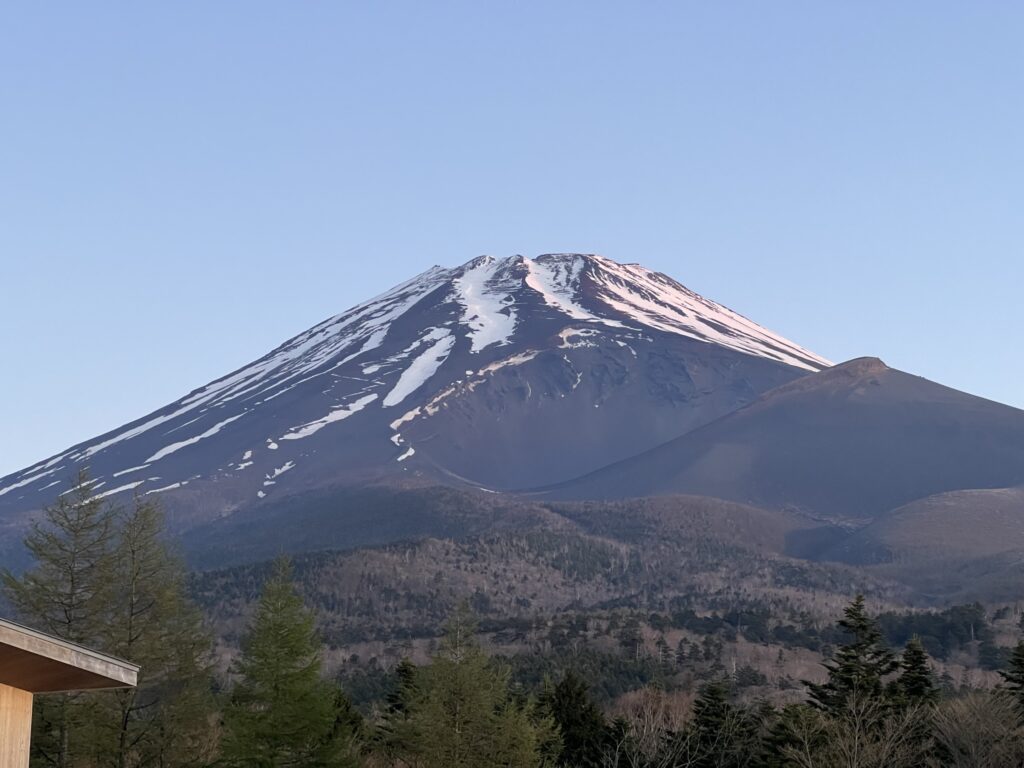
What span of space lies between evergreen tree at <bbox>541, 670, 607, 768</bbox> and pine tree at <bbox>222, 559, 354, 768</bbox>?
13.7m

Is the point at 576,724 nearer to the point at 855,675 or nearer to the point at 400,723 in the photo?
the point at 855,675

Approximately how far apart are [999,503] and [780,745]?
133818 millimetres

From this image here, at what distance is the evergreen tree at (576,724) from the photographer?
47.2 meters

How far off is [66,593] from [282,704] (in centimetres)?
532

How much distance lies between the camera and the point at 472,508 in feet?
558

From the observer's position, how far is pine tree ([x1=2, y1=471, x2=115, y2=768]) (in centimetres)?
3120

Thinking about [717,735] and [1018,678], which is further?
[1018,678]

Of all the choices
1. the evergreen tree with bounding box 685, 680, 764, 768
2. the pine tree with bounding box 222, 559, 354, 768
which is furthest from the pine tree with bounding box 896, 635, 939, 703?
the pine tree with bounding box 222, 559, 354, 768

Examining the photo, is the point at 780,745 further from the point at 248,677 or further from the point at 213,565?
the point at 213,565

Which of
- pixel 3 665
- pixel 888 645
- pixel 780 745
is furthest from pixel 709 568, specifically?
pixel 3 665

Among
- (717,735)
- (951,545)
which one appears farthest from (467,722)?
(951,545)

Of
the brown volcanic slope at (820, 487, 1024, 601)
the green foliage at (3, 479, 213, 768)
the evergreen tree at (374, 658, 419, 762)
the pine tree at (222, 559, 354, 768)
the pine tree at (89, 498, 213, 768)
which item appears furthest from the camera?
the brown volcanic slope at (820, 487, 1024, 601)

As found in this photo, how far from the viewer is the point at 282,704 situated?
3275 cm

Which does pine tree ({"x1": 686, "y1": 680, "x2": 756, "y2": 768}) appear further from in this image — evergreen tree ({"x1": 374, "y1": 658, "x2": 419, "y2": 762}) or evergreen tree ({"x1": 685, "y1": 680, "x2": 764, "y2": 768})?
evergreen tree ({"x1": 374, "y1": 658, "x2": 419, "y2": 762})
